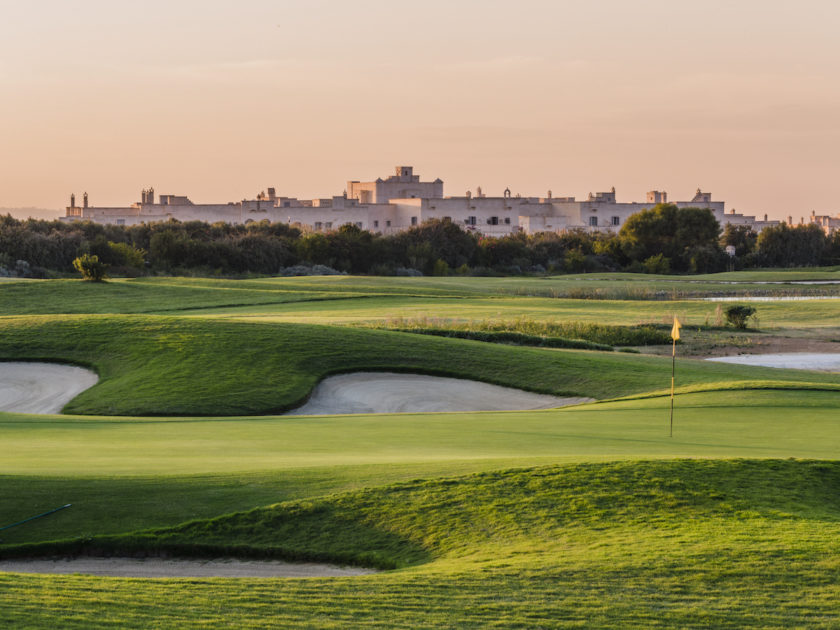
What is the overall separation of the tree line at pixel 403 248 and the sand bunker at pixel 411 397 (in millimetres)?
47891

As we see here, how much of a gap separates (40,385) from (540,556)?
1857cm

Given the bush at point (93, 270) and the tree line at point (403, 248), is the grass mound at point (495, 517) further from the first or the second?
the tree line at point (403, 248)

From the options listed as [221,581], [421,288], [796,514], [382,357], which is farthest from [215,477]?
[421,288]

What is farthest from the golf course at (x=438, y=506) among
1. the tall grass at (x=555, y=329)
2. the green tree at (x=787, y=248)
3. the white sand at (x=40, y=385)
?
the green tree at (x=787, y=248)

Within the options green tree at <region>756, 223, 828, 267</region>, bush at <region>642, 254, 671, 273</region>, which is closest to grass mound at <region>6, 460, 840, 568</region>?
bush at <region>642, 254, 671, 273</region>

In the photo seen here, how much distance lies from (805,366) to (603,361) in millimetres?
8765

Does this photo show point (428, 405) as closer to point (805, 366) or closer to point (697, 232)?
point (805, 366)

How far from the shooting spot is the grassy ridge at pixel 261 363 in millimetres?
22000

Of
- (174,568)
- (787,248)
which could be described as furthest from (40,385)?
(787,248)

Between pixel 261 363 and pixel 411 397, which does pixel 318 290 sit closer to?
pixel 261 363

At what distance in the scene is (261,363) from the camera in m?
25.0

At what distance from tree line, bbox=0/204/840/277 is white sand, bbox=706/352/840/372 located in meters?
45.4

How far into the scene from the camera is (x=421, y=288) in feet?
204

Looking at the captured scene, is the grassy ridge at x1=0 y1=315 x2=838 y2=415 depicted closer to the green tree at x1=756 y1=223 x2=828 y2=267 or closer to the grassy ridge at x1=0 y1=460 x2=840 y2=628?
the grassy ridge at x1=0 y1=460 x2=840 y2=628
